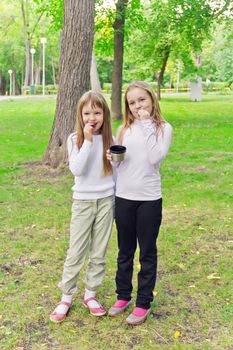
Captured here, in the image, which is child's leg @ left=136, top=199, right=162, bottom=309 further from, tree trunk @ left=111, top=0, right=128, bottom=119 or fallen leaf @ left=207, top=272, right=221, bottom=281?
tree trunk @ left=111, top=0, right=128, bottom=119

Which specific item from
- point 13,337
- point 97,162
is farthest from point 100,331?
point 97,162

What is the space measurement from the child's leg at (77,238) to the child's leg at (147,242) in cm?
37

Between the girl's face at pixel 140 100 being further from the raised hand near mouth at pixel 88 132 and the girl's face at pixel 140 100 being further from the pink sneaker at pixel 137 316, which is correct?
the pink sneaker at pixel 137 316

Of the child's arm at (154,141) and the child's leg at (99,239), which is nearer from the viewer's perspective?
the child's arm at (154,141)

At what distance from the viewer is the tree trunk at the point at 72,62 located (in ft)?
25.3

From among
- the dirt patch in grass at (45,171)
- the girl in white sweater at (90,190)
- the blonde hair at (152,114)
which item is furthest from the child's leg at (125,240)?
the dirt patch in grass at (45,171)

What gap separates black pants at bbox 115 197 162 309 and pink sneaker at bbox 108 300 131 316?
0.04m

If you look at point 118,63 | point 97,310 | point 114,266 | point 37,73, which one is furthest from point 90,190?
point 37,73

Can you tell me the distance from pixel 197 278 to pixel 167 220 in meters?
1.62

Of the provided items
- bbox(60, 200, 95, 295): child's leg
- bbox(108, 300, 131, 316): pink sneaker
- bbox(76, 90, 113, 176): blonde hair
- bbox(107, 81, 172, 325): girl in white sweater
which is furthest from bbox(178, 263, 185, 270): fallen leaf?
bbox(76, 90, 113, 176): blonde hair

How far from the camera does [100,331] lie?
3398 mm

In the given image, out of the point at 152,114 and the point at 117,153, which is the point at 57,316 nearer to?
the point at 117,153

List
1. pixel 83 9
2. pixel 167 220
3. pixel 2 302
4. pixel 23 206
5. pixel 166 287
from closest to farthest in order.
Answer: pixel 2 302, pixel 166 287, pixel 167 220, pixel 23 206, pixel 83 9

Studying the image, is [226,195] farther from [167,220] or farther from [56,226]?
[56,226]
